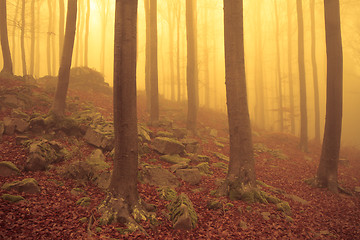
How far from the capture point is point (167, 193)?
6473mm

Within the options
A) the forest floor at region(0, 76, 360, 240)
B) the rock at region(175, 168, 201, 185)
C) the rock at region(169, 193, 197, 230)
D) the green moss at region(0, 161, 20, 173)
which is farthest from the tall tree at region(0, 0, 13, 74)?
the rock at region(169, 193, 197, 230)

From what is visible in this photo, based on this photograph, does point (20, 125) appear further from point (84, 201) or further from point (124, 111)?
point (124, 111)

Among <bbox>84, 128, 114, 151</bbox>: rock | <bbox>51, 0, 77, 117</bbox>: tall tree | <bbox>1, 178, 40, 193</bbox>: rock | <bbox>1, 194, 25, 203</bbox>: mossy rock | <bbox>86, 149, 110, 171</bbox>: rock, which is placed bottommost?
<bbox>1, 194, 25, 203</bbox>: mossy rock

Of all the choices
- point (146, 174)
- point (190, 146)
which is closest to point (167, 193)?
point (146, 174)

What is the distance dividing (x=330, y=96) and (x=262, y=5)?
86.6 feet

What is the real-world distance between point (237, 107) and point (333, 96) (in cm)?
544

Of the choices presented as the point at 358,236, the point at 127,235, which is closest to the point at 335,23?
the point at 358,236

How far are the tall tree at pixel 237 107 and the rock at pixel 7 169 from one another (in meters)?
6.29

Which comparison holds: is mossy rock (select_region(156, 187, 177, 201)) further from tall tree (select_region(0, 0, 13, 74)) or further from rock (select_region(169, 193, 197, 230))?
tall tree (select_region(0, 0, 13, 74))

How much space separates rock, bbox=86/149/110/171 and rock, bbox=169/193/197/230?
289 cm

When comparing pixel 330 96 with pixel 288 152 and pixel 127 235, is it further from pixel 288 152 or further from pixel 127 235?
pixel 127 235

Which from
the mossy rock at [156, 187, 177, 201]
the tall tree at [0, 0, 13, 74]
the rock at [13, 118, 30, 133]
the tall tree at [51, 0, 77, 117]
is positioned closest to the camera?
the mossy rock at [156, 187, 177, 201]

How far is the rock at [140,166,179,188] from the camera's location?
23.2 ft

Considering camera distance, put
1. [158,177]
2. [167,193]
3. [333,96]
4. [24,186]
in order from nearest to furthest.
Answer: [24,186] → [167,193] → [158,177] → [333,96]
